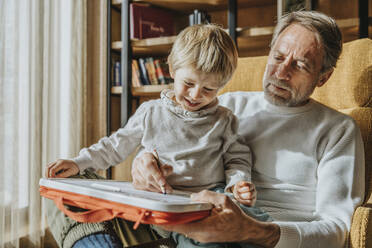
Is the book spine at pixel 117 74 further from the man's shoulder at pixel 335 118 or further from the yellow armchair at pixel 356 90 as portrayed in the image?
the man's shoulder at pixel 335 118

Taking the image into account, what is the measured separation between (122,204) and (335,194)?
64 centimetres

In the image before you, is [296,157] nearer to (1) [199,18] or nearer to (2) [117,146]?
(2) [117,146]

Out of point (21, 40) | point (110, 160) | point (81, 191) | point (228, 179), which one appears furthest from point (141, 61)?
point (81, 191)

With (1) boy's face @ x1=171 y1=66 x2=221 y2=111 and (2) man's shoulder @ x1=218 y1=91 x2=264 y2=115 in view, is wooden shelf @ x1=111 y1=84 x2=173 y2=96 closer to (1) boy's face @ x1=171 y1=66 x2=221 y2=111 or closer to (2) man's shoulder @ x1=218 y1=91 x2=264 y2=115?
(2) man's shoulder @ x1=218 y1=91 x2=264 y2=115

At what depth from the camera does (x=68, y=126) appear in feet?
7.91

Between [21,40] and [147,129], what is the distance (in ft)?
4.20

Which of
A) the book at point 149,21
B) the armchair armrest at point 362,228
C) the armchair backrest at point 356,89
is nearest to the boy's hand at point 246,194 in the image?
the armchair armrest at point 362,228

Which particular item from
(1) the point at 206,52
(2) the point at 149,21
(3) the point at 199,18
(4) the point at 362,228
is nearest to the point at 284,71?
(1) the point at 206,52

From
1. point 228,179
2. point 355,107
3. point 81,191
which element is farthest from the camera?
point 355,107

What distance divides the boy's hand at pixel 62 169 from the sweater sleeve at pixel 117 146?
6 centimetres

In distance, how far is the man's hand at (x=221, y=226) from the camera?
721 millimetres

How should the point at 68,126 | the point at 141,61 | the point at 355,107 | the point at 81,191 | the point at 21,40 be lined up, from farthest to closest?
the point at 141,61, the point at 68,126, the point at 21,40, the point at 355,107, the point at 81,191

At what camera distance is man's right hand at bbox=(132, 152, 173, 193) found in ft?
2.79

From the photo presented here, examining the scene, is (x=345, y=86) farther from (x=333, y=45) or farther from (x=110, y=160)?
(x=110, y=160)
